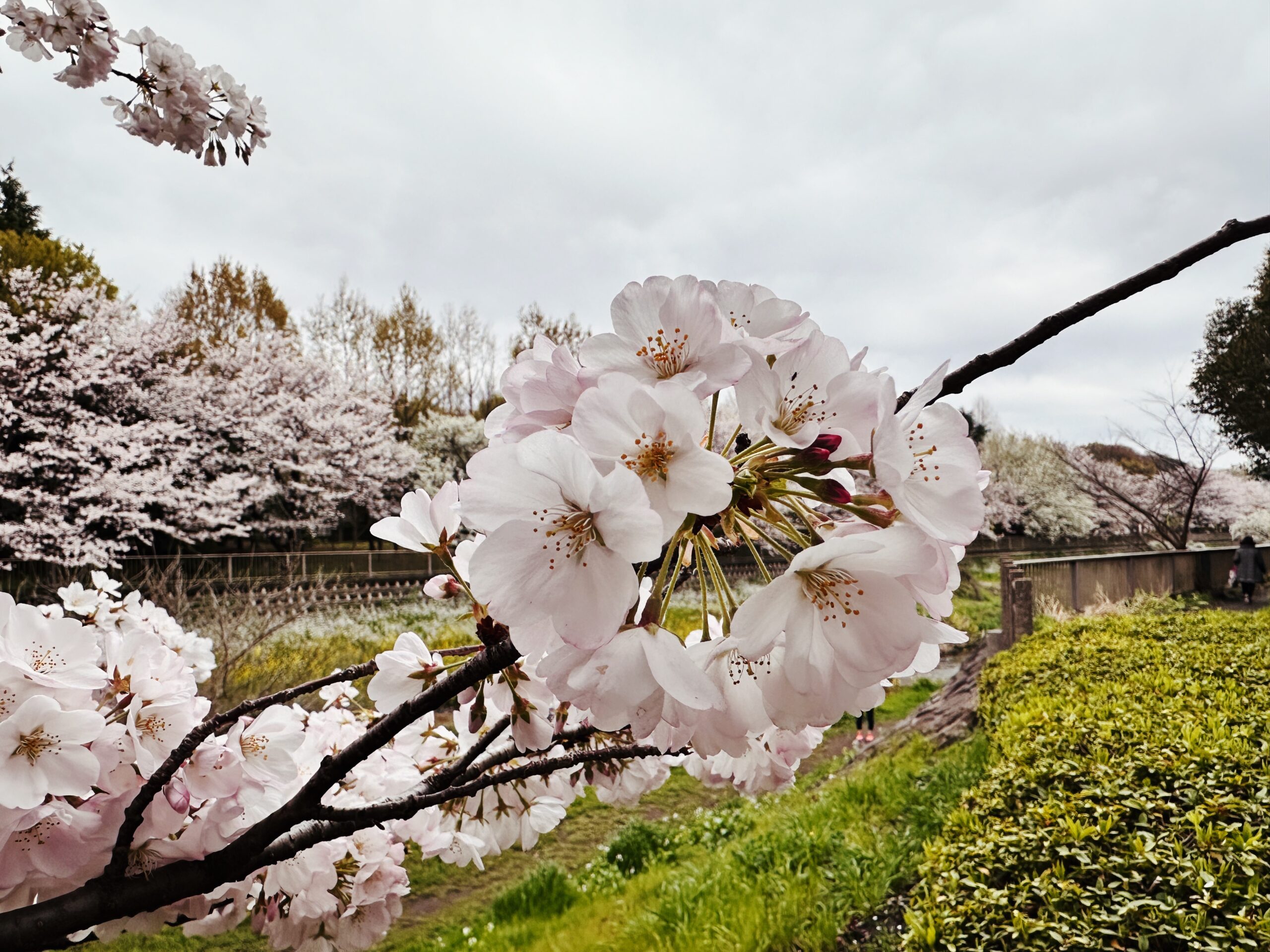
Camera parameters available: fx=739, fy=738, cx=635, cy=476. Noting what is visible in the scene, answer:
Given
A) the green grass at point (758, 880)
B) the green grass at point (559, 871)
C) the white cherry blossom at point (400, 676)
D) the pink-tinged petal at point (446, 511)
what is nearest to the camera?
the pink-tinged petal at point (446, 511)

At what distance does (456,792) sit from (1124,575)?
1387 cm

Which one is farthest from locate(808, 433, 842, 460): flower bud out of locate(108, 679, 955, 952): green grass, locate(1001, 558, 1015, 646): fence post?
locate(1001, 558, 1015, 646): fence post

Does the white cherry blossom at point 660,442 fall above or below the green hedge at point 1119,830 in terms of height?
above

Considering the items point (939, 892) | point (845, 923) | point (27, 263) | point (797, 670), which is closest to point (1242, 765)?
point (939, 892)

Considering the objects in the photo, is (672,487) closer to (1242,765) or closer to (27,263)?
(1242,765)

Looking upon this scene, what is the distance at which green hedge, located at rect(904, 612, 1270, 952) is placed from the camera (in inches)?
101

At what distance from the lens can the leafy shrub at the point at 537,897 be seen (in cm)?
482

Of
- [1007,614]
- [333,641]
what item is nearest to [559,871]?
[1007,614]

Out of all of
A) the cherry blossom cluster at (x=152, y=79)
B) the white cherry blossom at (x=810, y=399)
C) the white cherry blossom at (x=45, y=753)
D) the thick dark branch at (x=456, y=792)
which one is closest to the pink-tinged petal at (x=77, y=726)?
the white cherry blossom at (x=45, y=753)

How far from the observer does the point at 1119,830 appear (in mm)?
3082

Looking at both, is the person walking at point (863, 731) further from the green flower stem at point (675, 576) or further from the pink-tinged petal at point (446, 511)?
the green flower stem at point (675, 576)

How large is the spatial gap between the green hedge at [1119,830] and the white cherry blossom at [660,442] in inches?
113

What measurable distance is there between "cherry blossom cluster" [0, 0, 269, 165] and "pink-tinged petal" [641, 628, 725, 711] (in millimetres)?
2245

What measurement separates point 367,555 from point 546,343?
16.4 metres
